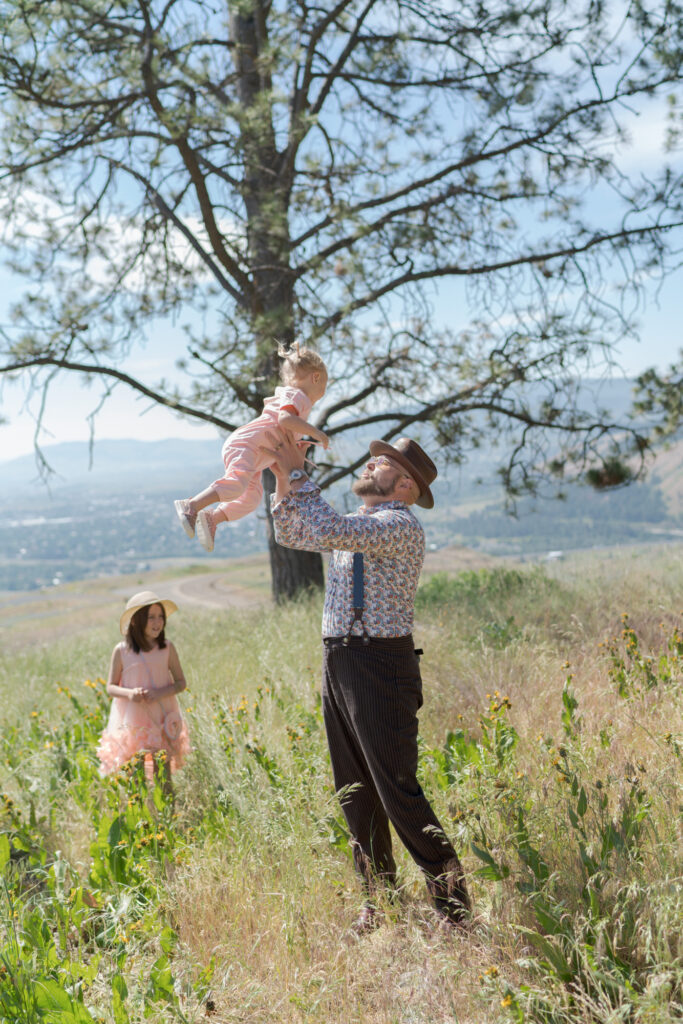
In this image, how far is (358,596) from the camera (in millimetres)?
2900

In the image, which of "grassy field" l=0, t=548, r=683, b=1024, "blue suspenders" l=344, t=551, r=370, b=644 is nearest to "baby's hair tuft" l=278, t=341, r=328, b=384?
"blue suspenders" l=344, t=551, r=370, b=644

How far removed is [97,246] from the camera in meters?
10.0

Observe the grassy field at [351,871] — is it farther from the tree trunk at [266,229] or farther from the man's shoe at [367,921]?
the tree trunk at [266,229]

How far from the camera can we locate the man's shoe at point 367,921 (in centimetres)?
297

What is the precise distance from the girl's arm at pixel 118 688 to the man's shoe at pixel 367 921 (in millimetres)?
1843

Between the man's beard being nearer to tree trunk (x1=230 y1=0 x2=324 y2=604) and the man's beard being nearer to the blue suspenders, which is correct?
the blue suspenders

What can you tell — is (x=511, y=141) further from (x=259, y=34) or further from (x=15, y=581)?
(x=15, y=581)

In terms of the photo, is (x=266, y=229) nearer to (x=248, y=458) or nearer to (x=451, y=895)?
(x=248, y=458)

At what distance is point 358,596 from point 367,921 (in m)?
1.23

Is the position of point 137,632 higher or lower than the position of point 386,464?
lower

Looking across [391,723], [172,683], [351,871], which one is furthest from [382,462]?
[172,683]

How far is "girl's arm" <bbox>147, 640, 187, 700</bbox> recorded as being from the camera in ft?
14.6

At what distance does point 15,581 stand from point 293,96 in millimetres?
176212

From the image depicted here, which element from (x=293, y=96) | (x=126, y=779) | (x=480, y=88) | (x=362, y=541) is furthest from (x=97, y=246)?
(x=362, y=541)
